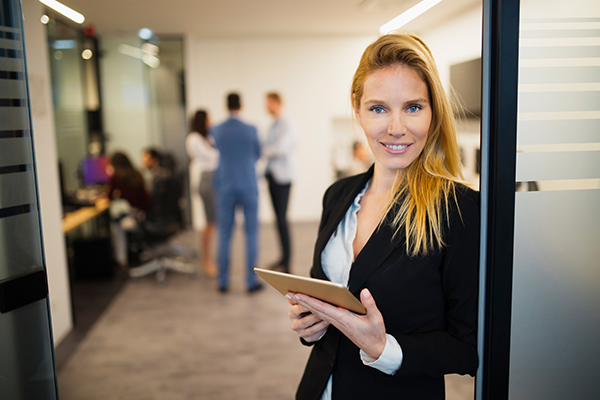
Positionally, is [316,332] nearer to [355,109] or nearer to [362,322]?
[362,322]

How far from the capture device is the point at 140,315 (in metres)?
3.54

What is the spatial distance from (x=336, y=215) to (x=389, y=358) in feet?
1.38

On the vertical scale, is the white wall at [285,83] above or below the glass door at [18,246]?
above

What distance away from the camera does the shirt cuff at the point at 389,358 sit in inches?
39.1

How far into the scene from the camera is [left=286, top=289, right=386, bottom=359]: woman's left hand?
37.8 inches

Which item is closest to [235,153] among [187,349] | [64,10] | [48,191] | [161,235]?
[161,235]

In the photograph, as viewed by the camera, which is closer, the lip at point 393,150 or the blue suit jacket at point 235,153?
the lip at point 393,150

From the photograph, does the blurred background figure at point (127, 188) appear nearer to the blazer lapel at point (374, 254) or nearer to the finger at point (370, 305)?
the blazer lapel at point (374, 254)

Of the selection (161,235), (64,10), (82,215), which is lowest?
(161,235)

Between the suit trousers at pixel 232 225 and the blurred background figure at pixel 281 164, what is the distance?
475 millimetres

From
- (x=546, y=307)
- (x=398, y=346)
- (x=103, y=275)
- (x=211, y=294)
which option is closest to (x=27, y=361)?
(x=398, y=346)

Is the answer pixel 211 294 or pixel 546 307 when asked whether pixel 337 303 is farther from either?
pixel 211 294

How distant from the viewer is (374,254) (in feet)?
3.49

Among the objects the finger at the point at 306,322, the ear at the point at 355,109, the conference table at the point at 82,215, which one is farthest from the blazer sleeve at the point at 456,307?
the conference table at the point at 82,215
